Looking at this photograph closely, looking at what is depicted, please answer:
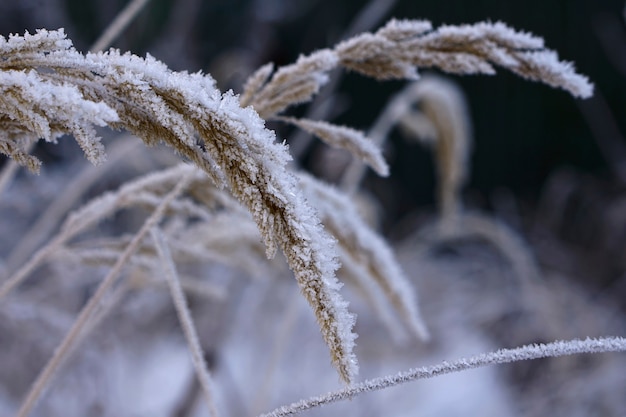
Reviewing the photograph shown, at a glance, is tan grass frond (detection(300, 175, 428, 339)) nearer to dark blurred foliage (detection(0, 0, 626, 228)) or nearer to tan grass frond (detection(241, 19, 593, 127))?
tan grass frond (detection(241, 19, 593, 127))

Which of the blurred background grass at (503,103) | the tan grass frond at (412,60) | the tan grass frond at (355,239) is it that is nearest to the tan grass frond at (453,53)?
the tan grass frond at (412,60)

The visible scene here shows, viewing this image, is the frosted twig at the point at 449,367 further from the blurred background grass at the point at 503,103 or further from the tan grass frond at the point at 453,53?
Answer: the blurred background grass at the point at 503,103

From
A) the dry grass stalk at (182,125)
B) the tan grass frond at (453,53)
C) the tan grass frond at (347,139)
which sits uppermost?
the tan grass frond at (453,53)

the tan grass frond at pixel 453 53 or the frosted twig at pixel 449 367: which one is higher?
the tan grass frond at pixel 453 53

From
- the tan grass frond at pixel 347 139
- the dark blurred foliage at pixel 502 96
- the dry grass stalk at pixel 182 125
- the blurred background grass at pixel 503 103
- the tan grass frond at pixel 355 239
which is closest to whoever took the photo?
the dry grass stalk at pixel 182 125

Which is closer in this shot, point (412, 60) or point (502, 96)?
point (412, 60)

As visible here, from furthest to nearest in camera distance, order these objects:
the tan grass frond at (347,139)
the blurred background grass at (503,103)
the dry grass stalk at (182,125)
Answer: the blurred background grass at (503,103), the tan grass frond at (347,139), the dry grass stalk at (182,125)

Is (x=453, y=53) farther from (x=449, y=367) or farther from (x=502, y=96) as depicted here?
(x=502, y=96)

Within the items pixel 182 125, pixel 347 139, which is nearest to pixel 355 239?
pixel 347 139

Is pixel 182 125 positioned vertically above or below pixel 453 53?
below

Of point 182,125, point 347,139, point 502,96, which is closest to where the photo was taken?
point 182,125

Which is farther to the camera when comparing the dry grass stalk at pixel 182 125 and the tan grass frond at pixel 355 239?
the tan grass frond at pixel 355 239

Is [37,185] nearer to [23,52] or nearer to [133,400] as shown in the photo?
[133,400]

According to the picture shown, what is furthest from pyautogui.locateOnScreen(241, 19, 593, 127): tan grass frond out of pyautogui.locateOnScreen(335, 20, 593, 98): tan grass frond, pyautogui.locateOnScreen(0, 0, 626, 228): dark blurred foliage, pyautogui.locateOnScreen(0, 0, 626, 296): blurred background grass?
pyautogui.locateOnScreen(0, 0, 626, 228): dark blurred foliage
